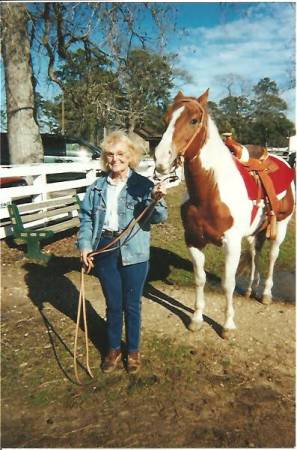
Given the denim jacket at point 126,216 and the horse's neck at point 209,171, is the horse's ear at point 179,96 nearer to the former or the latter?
the horse's neck at point 209,171

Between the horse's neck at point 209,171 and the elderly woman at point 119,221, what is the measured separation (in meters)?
0.51

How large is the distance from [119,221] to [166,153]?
0.68 metres

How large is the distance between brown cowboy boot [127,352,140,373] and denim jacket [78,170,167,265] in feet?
2.70

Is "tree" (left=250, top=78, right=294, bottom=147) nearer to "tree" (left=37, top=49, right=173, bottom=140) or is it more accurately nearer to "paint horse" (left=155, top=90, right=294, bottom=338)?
"tree" (left=37, top=49, right=173, bottom=140)

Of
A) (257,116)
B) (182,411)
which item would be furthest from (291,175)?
(257,116)

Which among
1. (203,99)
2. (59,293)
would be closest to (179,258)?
(59,293)

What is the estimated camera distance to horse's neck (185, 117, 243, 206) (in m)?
3.45

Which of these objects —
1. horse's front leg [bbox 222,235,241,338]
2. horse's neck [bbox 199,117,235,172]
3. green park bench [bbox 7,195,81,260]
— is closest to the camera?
horse's neck [bbox 199,117,235,172]

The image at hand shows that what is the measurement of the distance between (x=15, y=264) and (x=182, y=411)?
3.91 metres

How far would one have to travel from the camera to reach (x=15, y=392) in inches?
121

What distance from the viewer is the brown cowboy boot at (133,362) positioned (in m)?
3.28

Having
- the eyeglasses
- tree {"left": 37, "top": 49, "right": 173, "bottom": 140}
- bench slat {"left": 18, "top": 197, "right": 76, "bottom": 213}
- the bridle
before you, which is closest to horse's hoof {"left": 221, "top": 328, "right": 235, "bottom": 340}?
the bridle

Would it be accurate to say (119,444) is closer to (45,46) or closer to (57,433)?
(57,433)

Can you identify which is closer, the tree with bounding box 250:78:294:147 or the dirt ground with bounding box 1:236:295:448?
the dirt ground with bounding box 1:236:295:448
